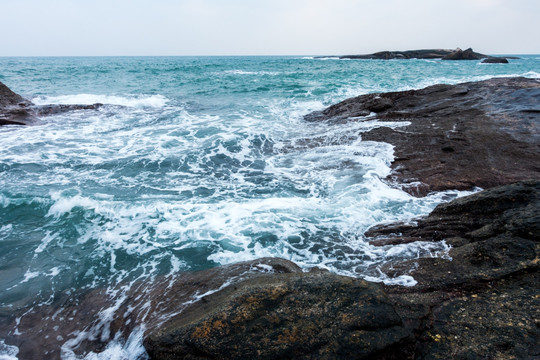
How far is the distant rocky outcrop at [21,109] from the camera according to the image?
1245 centimetres

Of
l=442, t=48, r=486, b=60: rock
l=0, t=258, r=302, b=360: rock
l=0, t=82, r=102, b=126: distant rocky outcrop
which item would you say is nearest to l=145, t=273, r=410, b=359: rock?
l=0, t=258, r=302, b=360: rock

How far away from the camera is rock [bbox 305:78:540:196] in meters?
6.19

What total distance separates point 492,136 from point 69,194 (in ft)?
32.4

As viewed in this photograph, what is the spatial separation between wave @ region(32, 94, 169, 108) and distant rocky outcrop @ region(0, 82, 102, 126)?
4.77 feet

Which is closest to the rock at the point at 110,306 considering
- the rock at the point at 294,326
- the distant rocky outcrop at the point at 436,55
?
the rock at the point at 294,326

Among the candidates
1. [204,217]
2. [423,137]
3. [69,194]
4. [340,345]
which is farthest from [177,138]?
[340,345]

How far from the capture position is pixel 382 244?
14.3 ft

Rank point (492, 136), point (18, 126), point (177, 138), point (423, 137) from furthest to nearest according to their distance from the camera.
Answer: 1. point (18, 126)
2. point (177, 138)
3. point (423, 137)
4. point (492, 136)

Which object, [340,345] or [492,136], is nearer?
[340,345]

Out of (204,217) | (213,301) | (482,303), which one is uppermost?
(482,303)

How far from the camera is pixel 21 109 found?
13.1m

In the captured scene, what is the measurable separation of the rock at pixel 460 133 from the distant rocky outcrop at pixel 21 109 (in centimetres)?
1241

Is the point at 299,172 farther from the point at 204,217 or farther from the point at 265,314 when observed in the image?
the point at 265,314

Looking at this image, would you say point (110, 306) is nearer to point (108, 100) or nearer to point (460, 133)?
point (460, 133)
